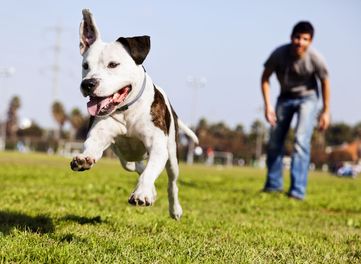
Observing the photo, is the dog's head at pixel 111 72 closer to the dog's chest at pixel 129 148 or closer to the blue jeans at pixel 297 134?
the dog's chest at pixel 129 148

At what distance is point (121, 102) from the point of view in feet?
15.0

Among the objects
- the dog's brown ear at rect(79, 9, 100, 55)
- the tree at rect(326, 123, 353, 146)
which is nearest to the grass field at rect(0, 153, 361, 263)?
the dog's brown ear at rect(79, 9, 100, 55)

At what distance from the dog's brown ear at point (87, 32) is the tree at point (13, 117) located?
115 m

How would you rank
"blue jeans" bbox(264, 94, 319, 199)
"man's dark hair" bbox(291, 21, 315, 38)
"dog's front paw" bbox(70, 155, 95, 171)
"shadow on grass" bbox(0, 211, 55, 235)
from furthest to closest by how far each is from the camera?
"blue jeans" bbox(264, 94, 319, 199), "man's dark hair" bbox(291, 21, 315, 38), "shadow on grass" bbox(0, 211, 55, 235), "dog's front paw" bbox(70, 155, 95, 171)

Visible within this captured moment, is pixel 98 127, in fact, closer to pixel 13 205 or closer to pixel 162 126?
pixel 162 126

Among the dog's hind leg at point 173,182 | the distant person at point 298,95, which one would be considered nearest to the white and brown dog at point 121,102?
the dog's hind leg at point 173,182

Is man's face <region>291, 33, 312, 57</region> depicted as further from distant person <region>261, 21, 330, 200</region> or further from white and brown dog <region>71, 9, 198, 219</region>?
white and brown dog <region>71, 9, 198, 219</region>

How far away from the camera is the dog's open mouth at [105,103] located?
175 inches

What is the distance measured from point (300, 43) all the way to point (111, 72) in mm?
5993

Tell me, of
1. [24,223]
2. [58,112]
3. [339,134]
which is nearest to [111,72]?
[24,223]

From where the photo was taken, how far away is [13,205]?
269 inches

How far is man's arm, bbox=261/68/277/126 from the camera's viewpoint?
33.5ft

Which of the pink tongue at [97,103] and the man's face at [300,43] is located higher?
the man's face at [300,43]

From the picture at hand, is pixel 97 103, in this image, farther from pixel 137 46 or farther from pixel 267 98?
pixel 267 98
